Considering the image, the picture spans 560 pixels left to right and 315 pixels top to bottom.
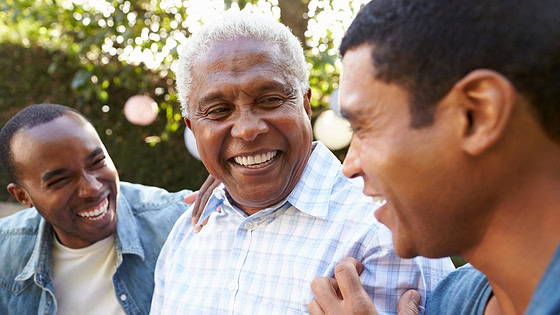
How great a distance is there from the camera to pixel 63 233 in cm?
303

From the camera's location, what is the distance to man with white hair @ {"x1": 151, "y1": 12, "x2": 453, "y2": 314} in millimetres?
1754

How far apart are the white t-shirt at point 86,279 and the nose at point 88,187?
1.34 ft

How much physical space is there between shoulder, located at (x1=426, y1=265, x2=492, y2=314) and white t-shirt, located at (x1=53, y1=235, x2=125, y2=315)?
2078mm

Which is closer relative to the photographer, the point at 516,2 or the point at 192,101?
the point at 516,2

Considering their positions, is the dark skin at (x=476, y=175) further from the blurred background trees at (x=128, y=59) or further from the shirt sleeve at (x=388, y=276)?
the blurred background trees at (x=128, y=59)

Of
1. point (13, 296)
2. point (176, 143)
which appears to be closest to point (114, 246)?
point (13, 296)

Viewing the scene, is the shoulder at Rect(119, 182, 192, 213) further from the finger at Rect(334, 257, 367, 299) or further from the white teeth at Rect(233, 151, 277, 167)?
the finger at Rect(334, 257, 367, 299)

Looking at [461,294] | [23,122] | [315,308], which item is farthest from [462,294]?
[23,122]

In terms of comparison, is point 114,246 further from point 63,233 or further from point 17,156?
point 17,156

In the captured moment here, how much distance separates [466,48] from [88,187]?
244cm

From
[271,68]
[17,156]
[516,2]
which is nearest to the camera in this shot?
[516,2]

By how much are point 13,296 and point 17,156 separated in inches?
34.6

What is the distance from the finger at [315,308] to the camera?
1.61 metres

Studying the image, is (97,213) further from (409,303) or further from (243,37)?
(409,303)
